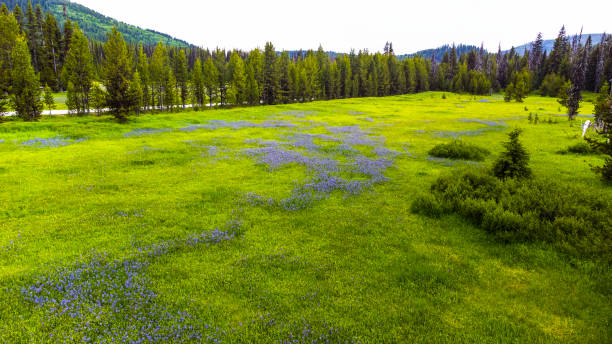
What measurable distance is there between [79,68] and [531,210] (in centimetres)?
8147

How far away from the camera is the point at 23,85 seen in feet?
150

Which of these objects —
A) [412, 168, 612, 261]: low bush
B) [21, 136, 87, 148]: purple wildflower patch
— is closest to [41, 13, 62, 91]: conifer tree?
[21, 136, 87, 148]: purple wildflower patch

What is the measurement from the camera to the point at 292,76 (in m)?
107

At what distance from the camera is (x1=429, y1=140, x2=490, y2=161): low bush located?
22.6 meters

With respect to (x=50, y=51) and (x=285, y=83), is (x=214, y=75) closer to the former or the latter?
(x=285, y=83)

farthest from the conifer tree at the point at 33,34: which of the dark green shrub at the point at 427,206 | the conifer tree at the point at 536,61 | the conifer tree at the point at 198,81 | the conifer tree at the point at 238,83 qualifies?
the conifer tree at the point at 536,61

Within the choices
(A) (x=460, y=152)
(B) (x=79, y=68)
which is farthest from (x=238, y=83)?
(A) (x=460, y=152)

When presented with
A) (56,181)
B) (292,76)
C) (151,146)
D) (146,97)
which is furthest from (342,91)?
(56,181)

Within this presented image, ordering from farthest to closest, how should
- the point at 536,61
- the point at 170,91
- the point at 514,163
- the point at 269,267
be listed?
the point at 536,61 < the point at 170,91 < the point at 514,163 < the point at 269,267

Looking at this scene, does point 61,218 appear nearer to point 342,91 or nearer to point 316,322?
point 316,322

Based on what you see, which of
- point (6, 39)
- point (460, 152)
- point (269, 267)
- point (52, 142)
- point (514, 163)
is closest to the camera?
point (269, 267)

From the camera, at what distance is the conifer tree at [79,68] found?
6016cm

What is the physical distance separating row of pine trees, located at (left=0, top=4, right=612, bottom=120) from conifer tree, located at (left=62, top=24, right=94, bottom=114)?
0.18 meters

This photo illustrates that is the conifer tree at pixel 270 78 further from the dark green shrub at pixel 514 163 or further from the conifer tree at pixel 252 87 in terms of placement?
the dark green shrub at pixel 514 163
